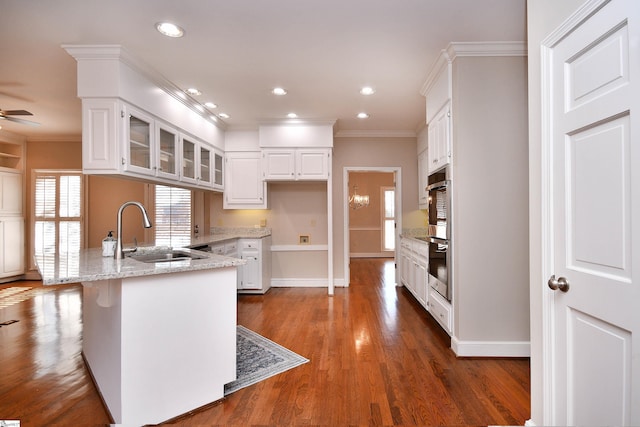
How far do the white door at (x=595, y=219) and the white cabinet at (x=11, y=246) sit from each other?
7.48 meters

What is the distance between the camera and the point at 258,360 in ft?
8.34

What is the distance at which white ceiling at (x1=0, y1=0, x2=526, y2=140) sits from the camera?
2123mm

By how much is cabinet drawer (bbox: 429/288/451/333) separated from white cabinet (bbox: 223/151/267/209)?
9.22ft

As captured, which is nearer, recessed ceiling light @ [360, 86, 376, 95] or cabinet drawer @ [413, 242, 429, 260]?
recessed ceiling light @ [360, 86, 376, 95]

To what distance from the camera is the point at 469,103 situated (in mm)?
2613

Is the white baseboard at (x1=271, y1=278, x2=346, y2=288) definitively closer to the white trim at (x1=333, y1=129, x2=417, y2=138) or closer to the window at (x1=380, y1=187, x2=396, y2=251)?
the white trim at (x1=333, y1=129, x2=417, y2=138)

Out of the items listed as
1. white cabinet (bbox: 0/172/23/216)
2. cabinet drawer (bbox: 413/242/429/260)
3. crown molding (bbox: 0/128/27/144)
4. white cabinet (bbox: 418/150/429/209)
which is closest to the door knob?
cabinet drawer (bbox: 413/242/429/260)

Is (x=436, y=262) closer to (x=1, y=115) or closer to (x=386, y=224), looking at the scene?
(x=1, y=115)

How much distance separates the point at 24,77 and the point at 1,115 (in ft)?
2.55

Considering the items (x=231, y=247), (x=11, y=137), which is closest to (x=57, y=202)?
(x=11, y=137)

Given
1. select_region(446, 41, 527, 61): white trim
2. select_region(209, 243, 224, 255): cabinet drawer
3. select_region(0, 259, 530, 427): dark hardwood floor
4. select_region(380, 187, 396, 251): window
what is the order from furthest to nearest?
select_region(380, 187, 396, 251): window, select_region(209, 243, 224, 255): cabinet drawer, select_region(446, 41, 527, 61): white trim, select_region(0, 259, 530, 427): dark hardwood floor

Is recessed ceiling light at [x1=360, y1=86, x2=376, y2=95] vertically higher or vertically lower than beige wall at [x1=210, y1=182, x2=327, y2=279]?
higher

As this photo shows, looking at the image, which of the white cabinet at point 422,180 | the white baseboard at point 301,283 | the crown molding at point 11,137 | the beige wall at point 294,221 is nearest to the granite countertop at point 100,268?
the beige wall at point 294,221

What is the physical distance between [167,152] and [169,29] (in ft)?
4.55
